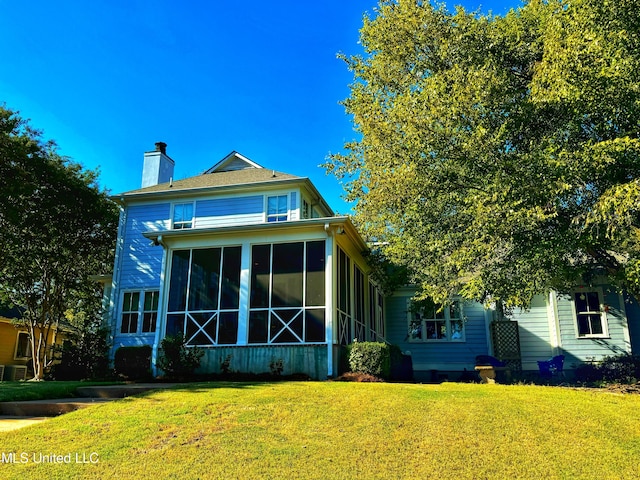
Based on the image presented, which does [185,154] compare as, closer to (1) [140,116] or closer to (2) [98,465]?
(1) [140,116]

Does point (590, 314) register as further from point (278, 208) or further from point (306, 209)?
point (278, 208)

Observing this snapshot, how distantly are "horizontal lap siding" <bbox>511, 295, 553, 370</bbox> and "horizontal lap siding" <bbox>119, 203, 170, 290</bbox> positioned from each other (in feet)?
42.9


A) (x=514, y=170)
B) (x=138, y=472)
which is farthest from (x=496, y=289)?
(x=138, y=472)

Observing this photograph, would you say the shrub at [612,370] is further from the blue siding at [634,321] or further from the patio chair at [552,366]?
the blue siding at [634,321]

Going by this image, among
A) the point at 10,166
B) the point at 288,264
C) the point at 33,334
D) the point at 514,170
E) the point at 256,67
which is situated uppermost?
the point at 256,67

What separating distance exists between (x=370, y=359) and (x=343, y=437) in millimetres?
5324

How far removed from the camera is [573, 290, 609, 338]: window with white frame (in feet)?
51.2

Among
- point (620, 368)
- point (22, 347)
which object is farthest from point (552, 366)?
point (22, 347)

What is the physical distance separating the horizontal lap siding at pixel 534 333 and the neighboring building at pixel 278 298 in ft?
0.11

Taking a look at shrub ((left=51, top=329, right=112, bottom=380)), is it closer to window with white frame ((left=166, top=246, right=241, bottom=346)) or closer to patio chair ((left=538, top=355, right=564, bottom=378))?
window with white frame ((left=166, top=246, right=241, bottom=346))

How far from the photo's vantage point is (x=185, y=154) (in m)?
23.8

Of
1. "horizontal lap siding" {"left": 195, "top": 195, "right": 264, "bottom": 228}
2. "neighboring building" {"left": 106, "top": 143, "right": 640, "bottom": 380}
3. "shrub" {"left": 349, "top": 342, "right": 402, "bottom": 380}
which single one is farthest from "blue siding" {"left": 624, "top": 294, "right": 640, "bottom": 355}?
"horizontal lap siding" {"left": 195, "top": 195, "right": 264, "bottom": 228}

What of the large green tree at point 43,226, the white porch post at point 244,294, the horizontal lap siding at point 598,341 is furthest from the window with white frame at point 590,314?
the large green tree at point 43,226

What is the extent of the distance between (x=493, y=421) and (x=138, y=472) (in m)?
4.55
